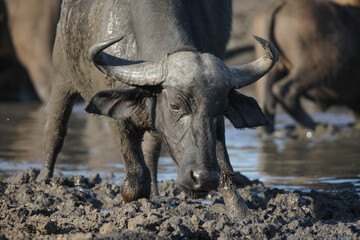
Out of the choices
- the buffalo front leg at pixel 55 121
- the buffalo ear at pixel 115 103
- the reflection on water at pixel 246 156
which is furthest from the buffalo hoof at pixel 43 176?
the buffalo ear at pixel 115 103

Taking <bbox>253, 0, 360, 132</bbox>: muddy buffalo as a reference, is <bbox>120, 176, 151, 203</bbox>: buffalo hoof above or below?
below

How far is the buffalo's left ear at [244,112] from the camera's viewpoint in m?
5.40

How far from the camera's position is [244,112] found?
5465 mm

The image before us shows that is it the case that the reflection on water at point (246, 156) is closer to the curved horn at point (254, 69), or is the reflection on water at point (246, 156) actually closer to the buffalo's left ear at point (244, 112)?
the buffalo's left ear at point (244, 112)

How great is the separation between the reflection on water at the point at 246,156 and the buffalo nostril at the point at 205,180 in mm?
2180

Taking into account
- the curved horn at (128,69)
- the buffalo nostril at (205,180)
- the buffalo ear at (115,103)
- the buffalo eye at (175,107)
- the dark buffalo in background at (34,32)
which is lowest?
the dark buffalo in background at (34,32)

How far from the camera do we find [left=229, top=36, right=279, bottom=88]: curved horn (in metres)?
5.11

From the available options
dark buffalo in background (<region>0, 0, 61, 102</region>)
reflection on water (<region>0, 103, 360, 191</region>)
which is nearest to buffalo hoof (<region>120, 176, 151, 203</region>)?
reflection on water (<region>0, 103, 360, 191</region>)

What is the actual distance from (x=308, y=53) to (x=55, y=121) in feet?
16.2

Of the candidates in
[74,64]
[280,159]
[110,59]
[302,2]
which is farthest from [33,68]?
[110,59]

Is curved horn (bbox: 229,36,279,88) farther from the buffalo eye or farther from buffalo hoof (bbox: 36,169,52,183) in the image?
buffalo hoof (bbox: 36,169,52,183)

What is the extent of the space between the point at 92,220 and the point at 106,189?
5.24 ft

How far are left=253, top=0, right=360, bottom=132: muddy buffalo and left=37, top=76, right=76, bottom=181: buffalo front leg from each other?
14.0ft

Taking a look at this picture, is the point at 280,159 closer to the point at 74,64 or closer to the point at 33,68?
the point at 74,64
